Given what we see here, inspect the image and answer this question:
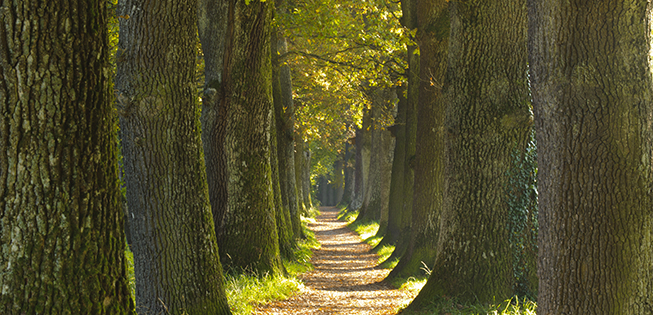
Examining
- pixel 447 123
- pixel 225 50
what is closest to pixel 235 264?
pixel 225 50

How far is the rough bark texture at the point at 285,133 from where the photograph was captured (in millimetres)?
12555

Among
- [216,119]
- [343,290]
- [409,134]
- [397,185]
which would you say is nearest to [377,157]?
[397,185]

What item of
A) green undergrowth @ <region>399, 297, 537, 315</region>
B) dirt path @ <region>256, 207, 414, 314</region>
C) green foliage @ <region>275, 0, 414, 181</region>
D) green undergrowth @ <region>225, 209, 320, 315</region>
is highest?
green foliage @ <region>275, 0, 414, 181</region>

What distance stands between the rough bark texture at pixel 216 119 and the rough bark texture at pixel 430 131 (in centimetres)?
→ 346

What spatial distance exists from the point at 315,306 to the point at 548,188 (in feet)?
14.2

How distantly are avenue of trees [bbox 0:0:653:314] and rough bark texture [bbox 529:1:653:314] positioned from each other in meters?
0.01

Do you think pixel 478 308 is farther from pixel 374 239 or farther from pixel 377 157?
pixel 377 157

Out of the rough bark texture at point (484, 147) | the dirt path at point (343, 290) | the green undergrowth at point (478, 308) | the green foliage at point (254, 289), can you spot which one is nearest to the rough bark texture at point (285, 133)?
the dirt path at point (343, 290)

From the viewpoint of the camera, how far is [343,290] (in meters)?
8.91

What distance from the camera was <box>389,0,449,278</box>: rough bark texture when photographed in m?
9.56

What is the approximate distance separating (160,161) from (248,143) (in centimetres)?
313

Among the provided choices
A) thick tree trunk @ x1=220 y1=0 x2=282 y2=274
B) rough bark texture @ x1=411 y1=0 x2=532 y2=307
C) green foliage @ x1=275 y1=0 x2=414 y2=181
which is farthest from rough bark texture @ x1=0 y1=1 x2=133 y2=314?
green foliage @ x1=275 y1=0 x2=414 y2=181

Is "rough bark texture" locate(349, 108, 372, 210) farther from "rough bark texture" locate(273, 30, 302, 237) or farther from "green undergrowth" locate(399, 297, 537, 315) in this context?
"green undergrowth" locate(399, 297, 537, 315)

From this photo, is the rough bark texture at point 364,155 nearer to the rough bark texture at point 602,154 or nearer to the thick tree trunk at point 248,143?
the thick tree trunk at point 248,143
